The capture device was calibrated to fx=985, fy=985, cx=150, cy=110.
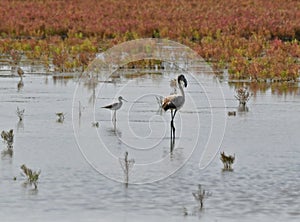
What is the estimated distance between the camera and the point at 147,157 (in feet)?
43.2

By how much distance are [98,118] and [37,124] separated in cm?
135

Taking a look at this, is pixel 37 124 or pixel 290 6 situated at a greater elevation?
pixel 290 6

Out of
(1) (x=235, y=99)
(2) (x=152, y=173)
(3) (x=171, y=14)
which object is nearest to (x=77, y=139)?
(2) (x=152, y=173)

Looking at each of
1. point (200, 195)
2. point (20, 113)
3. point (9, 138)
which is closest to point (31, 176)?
point (200, 195)

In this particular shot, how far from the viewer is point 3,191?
417 inches

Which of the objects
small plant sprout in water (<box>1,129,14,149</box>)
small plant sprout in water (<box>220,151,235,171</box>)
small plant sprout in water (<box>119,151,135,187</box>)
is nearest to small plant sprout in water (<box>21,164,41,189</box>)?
small plant sprout in water (<box>119,151,135,187</box>)

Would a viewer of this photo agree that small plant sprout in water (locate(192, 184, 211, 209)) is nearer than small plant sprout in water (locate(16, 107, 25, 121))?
Yes

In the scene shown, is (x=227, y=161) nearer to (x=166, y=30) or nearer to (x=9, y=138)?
(x=9, y=138)

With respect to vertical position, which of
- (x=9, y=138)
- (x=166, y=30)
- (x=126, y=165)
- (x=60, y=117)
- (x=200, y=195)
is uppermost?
(x=166, y=30)

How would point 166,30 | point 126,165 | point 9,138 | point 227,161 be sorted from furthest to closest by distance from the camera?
point 166,30, point 9,138, point 227,161, point 126,165

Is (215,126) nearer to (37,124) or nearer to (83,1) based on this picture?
(37,124)

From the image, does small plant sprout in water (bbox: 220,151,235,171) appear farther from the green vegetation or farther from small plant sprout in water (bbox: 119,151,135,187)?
the green vegetation

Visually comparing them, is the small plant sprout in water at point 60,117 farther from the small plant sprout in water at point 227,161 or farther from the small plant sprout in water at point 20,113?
the small plant sprout in water at point 227,161

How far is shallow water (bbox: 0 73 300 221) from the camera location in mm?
9977
